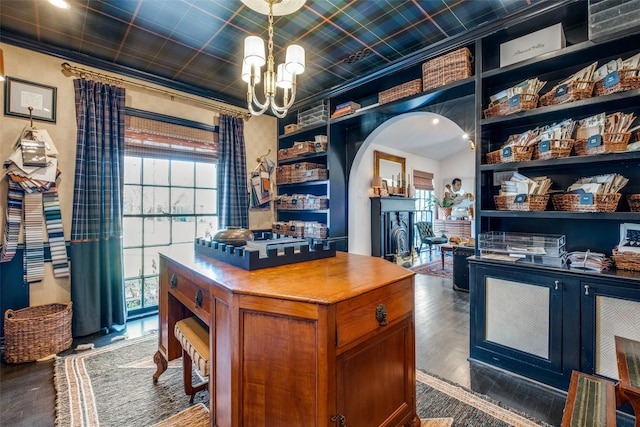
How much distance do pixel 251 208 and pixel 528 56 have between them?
3.27 meters

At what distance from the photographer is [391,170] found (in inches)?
260

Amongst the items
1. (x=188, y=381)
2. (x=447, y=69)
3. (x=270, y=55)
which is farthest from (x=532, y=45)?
(x=188, y=381)

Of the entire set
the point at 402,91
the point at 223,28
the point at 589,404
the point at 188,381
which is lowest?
the point at 188,381

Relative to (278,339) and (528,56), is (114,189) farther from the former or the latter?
(528,56)

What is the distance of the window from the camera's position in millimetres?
3178

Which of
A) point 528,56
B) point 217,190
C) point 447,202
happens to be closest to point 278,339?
point 528,56

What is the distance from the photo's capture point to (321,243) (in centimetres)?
180

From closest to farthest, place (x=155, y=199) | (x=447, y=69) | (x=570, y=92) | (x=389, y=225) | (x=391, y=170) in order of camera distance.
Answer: (x=570, y=92) < (x=447, y=69) < (x=155, y=199) < (x=389, y=225) < (x=391, y=170)

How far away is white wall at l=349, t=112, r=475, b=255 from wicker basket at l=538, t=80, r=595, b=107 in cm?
98

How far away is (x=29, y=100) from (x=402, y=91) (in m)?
3.27

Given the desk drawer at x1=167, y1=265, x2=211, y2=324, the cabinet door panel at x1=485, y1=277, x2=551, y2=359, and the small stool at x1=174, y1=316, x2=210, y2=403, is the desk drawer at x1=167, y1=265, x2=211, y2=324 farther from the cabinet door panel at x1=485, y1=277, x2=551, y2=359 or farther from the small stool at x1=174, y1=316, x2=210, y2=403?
the cabinet door panel at x1=485, y1=277, x2=551, y2=359

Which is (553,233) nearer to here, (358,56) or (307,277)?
(307,277)

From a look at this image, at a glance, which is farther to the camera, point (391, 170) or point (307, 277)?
point (391, 170)

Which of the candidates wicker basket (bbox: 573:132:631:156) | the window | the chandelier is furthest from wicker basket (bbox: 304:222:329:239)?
wicker basket (bbox: 573:132:631:156)
